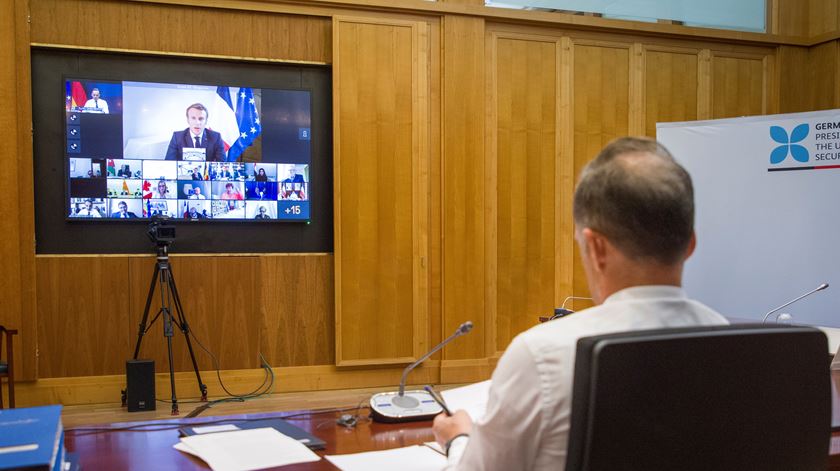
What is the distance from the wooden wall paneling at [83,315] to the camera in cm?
508

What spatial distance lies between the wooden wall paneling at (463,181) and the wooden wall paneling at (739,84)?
7.34 feet

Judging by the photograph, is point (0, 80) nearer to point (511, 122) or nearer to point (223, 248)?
point (223, 248)

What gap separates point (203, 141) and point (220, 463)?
4115 millimetres

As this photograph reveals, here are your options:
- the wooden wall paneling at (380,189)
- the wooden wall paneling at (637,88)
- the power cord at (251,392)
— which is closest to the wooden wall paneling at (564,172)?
the wooden wall paneling at (637,88)

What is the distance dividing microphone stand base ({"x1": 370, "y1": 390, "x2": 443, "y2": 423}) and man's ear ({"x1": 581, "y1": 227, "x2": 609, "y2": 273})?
929 millimetres

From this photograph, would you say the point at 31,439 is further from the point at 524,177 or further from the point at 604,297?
the point at 524,177

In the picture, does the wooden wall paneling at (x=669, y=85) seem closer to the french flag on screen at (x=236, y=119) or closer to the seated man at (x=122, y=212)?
the french flag on screen at (x=236, y=119)

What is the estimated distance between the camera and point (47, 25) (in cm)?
508

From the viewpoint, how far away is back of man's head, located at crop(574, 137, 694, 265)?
1104 millimetres

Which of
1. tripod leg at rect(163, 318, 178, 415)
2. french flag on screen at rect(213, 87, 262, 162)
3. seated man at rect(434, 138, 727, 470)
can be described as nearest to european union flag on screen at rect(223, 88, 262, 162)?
french flag on screen at rect(213, 87, 262, 162)

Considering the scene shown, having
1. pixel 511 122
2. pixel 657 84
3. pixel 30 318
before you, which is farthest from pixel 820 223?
pixel 30 318

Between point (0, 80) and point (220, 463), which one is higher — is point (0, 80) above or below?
above

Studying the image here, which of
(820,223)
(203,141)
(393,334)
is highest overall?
(203,141)

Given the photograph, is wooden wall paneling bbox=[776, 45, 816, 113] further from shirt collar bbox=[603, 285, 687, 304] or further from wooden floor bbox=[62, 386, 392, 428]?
shirt collar bbox=[603, 285, 687, 304]
